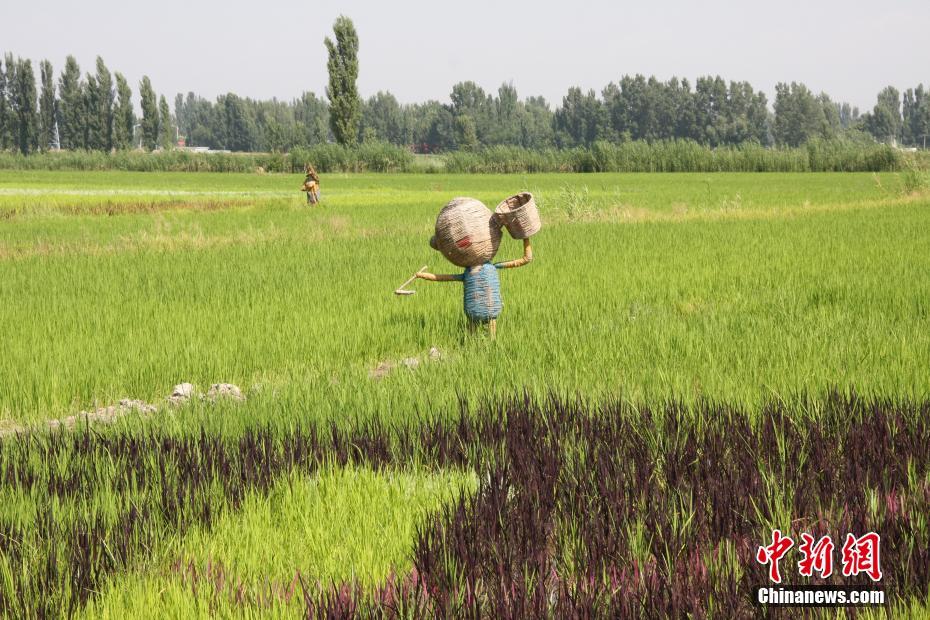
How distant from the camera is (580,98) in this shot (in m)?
115

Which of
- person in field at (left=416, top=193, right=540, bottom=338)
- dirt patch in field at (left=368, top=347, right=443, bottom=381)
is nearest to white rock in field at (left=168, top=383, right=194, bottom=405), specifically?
dirt patch in field at (left=368, top=347, right=443, bottom=381)

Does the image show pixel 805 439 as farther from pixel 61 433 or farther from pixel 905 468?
pixel 61 433

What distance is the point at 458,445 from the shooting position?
3.70m

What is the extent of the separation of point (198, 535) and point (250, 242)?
1251cm

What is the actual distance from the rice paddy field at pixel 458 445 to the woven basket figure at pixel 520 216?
2.65 feet

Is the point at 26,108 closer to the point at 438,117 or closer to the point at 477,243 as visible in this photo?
the point at 438,117

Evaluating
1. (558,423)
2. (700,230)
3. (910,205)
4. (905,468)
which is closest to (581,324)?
(558,423)

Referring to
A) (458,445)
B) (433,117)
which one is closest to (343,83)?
(458,445)

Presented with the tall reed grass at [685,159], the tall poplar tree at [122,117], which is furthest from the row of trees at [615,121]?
the tall reed grass at [685,159]

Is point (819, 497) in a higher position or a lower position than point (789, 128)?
lower

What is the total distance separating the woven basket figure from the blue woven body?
32 centimetres

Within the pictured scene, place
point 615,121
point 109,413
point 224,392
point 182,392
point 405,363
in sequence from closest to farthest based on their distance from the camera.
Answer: point 109,413 < point 224,392 < point 182,392 < point 405,363 < point 615,121

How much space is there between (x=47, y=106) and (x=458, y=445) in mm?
89087

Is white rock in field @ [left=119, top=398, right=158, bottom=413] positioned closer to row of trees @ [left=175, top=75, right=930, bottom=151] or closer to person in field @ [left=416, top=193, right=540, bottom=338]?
person in field @ [left=416, top=193, right=540, bottom=338]
